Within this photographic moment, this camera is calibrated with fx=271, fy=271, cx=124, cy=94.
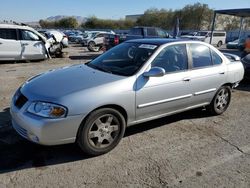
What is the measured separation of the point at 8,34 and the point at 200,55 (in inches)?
389

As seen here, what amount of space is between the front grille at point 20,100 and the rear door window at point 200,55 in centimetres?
287

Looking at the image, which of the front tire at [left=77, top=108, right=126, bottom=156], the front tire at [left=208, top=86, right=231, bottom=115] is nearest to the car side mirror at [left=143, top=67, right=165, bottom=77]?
the front tire at [left=77, top=108, right=126, bottom=156]

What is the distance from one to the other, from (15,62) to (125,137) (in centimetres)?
996

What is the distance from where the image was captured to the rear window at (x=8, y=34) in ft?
39.2

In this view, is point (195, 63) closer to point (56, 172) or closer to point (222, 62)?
point (222, 62)

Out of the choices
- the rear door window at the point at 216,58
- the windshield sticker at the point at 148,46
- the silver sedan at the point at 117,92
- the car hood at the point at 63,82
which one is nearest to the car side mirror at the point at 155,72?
the silver sedan at the point at 117,92

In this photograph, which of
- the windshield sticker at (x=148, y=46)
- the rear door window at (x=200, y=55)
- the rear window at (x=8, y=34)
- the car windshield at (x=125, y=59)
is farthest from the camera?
the rear window at (x=8, y=34)

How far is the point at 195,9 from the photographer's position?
205 feet

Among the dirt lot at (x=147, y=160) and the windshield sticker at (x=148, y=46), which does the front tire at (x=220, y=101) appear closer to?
the dirt lot at (x=147, y=160)

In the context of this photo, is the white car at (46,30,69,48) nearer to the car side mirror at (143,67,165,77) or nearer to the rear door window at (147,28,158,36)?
the rear door window at (147,28,158,36)

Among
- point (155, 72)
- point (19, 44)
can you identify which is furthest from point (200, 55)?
point (19, 44)

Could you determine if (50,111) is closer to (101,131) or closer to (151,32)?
(101,131)

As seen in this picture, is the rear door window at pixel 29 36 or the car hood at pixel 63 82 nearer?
the car hood at pixel 63 82

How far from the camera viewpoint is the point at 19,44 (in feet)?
40.2
